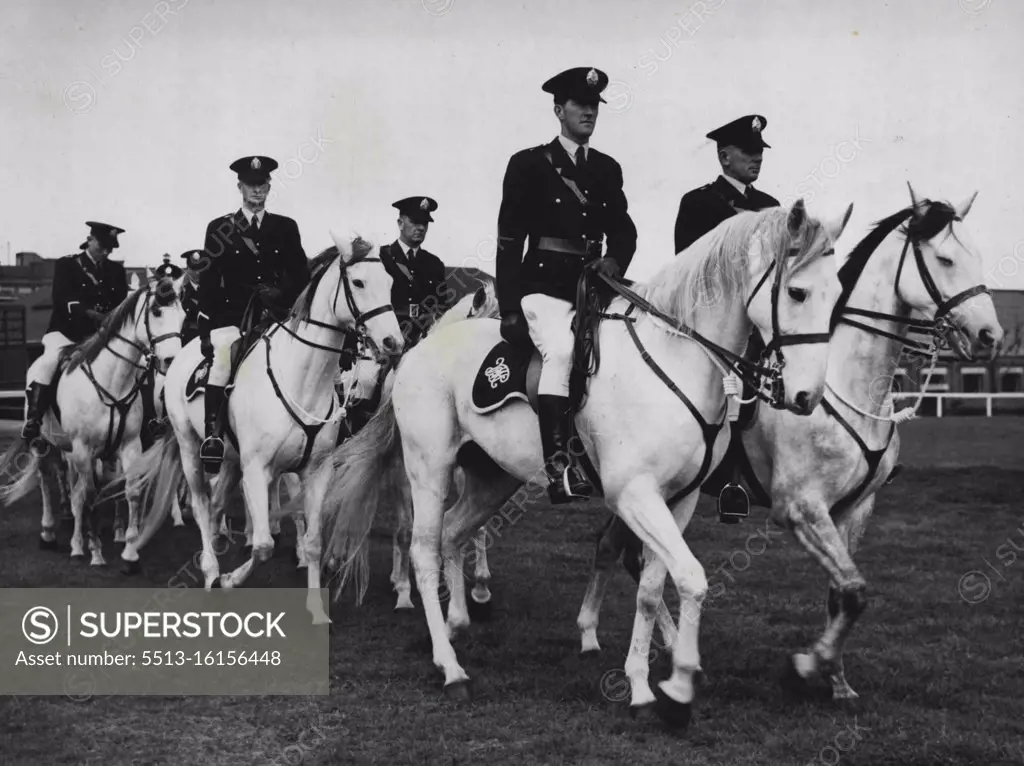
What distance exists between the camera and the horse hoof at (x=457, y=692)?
6.91m

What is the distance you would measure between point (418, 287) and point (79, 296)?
4438mm

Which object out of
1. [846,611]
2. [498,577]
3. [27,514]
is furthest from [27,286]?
[846,611]

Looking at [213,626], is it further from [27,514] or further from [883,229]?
[27,514]

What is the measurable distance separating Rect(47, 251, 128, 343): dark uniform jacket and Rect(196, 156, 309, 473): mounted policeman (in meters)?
3.38

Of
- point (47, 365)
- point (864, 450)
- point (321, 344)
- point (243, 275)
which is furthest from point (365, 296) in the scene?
point (47, 365)

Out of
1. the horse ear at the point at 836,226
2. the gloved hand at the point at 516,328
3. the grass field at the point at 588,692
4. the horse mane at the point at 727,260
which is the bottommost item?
the grass field at the point at 588,692

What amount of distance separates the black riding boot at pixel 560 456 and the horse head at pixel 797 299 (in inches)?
47.0

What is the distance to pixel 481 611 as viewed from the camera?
9336 mm

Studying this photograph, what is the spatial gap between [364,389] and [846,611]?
482 cm

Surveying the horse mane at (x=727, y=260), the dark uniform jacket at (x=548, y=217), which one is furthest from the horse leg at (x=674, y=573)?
the dark uniform jacket at (x=548, y=217)

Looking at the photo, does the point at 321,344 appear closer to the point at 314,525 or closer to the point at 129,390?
the point at 314,525

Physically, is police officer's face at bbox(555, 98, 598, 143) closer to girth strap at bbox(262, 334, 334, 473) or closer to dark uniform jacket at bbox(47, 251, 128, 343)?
girth strap at bbox(262, 334, 334, 473)

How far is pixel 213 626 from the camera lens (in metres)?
8.59

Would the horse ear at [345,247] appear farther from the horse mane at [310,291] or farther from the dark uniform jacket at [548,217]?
the dark uniform jacket at [548,217]
